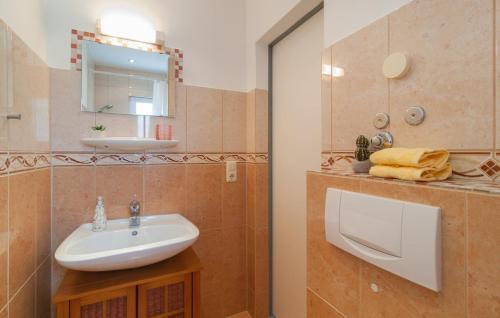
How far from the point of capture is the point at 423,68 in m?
0.67

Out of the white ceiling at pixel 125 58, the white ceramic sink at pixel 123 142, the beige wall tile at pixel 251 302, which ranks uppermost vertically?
the white ceiling at pixel 125 58

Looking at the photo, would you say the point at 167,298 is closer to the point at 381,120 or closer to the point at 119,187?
the point at 119,187

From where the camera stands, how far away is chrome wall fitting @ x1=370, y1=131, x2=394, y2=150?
0.75 meters

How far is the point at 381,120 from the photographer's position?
0.77m

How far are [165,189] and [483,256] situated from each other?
148 cm

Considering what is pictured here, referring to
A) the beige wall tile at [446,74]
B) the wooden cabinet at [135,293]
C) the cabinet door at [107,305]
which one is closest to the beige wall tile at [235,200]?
the wooden cabinet at [135,293]

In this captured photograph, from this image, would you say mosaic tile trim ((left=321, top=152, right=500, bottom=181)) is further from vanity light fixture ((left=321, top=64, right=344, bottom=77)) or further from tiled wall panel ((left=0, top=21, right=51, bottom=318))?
tiled wall panel ((left=0, top=21, right=51, bottom=318))

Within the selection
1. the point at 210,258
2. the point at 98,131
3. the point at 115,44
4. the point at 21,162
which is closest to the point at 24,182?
the point at 21,162

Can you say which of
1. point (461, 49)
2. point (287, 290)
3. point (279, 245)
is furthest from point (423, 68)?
point (287, 290)

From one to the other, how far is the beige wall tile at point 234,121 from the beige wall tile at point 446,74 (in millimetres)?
1137

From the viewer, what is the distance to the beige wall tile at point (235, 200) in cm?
170

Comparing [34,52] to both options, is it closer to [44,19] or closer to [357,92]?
[44,19]

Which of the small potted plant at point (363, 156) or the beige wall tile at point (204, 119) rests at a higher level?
the beige wall tile at point (204, 119)

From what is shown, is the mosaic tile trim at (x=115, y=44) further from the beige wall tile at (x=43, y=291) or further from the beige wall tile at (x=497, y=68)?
the beige wall tile at (x=497, y=68)
